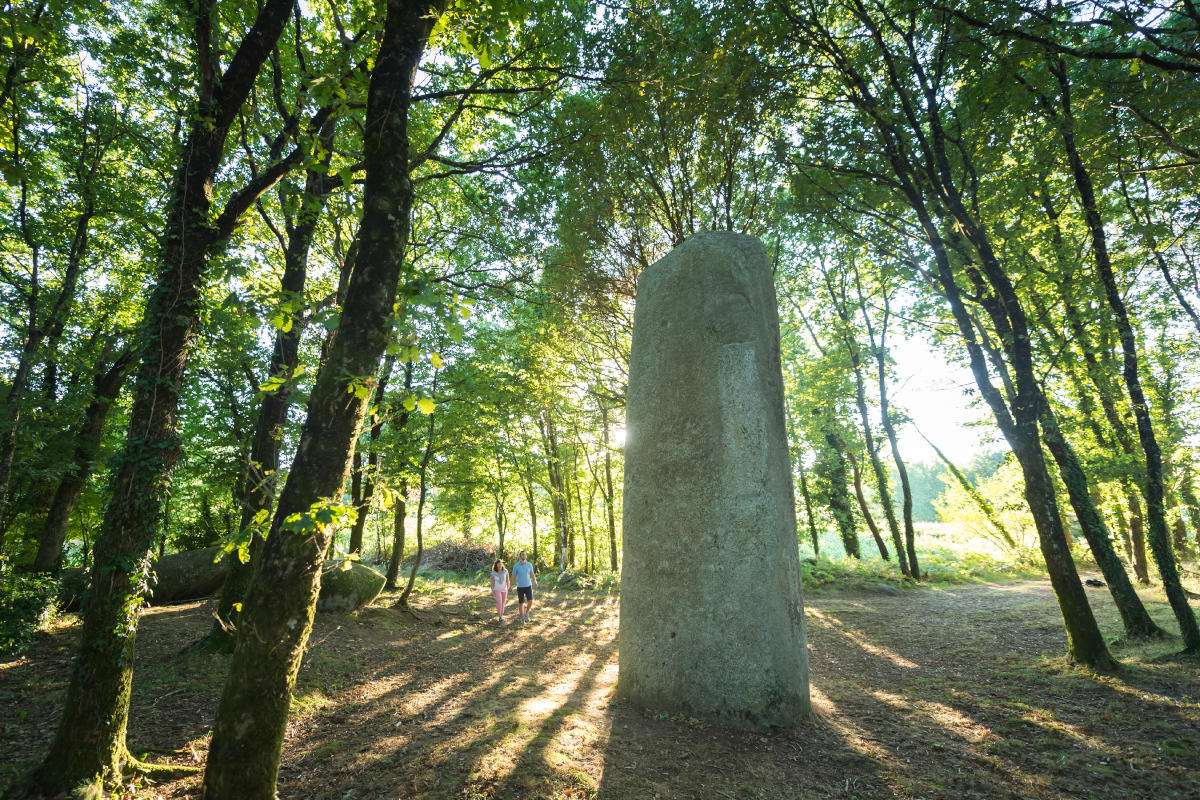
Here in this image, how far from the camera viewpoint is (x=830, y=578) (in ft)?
53.5

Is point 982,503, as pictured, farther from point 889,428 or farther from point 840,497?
point 889,428

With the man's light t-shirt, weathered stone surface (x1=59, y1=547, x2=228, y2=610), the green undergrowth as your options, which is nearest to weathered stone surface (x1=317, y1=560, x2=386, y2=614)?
weathered stone surface (x1=59, y1=547, x2=228, y2=610)

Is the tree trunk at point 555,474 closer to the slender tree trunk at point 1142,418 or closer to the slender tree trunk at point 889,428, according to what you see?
the slender tree trunk at point 889,428

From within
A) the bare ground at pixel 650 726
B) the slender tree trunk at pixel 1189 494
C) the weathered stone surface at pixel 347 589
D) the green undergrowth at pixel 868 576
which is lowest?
the green undergrowth at pixel 868 576

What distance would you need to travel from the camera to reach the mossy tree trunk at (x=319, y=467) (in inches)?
104

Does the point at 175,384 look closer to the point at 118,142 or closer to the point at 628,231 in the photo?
the point at 628,231

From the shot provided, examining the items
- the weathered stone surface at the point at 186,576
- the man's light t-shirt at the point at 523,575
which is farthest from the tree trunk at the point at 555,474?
the weathered stone surface at the point at 186,576

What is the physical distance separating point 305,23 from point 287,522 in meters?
9.53

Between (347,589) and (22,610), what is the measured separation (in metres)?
4.61

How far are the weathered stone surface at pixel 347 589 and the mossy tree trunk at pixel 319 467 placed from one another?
25.9 ft

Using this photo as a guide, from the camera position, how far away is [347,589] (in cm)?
1021

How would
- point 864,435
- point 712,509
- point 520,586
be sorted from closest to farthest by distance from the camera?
point 712,509 < point 520,586 < point 864,435

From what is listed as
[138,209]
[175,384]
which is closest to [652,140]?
[175,384]

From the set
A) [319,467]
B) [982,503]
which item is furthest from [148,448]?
[982,503]
